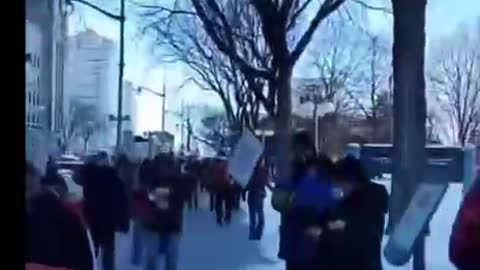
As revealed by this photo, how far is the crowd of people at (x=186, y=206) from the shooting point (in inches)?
67.7

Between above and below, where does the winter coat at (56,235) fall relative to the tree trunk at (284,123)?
below

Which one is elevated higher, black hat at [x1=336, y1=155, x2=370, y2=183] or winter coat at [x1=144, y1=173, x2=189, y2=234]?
black hat at [x1=336, y1=155, x2=370, y2=183]

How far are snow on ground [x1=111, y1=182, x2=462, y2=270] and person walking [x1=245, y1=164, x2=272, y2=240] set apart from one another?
1cm

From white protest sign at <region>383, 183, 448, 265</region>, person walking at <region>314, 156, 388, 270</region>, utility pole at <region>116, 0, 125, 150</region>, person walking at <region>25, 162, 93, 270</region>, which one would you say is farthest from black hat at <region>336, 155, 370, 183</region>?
person walking at <region>25, 162, 93, 270</region>

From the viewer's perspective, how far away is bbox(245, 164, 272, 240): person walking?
183 centimetres

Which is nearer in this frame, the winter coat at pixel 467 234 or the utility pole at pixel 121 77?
the winter coat at pixel 467 234

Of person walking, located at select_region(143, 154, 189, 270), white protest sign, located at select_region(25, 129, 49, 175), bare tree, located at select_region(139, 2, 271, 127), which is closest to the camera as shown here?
white protest sign, located at select_region(25, 129, 49, 175)

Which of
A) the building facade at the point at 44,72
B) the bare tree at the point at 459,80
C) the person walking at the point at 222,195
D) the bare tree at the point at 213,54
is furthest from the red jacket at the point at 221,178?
the bare tree at the point at 459,80

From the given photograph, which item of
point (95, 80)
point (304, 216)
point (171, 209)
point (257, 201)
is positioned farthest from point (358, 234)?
point (95, 80)

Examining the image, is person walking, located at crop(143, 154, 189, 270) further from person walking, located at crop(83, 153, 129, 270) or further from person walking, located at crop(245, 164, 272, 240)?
person walking, located at crop(245, 164, 272, 240)

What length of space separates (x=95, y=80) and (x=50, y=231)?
1.24ft

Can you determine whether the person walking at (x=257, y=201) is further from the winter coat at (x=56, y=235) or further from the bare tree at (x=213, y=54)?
the winter coat at (x=56, y=235)

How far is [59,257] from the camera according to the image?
5.94ft

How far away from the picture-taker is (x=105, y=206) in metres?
1.92
